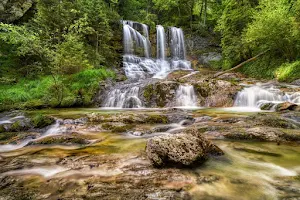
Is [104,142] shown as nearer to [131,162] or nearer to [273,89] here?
[131,162]

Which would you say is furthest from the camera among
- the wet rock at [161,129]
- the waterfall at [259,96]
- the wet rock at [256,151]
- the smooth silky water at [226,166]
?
the waterfall at [259,96]

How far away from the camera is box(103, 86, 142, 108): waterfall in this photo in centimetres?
1162

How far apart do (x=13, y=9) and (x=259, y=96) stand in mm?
17882

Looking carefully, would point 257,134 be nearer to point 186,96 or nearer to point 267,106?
point 267,106

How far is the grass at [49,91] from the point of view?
10688 mm

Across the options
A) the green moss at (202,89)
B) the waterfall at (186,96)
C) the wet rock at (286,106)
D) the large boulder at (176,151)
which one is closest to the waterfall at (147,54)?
the waterfall at (186,96)

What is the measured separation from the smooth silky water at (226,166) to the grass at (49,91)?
6.62 metres

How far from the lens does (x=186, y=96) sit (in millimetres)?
11594

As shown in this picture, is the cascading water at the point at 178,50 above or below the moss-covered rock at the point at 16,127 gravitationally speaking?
above

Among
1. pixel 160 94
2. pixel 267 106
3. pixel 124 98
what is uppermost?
pixel 160 94

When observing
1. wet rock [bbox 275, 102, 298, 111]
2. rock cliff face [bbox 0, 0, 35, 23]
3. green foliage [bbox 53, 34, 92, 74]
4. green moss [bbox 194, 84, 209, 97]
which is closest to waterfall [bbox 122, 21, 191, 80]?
green foliage [bbox 53, 34, 92, 74]

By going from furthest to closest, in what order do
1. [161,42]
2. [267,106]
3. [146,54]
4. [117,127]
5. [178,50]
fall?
[178,50] < [161,42] < [146,54] < [267,106] < [117,127]

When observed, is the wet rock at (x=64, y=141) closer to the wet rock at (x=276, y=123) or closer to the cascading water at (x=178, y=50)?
the wet rock at (x=276, y=123)

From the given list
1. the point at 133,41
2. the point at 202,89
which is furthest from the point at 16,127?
the point at 133,41
